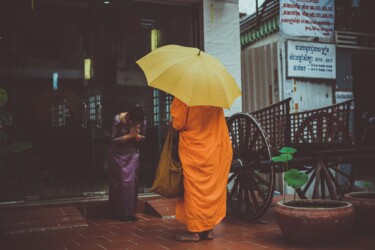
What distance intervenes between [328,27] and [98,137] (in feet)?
16.3

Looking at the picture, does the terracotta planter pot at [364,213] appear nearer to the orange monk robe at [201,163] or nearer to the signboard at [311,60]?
the orange monk robe at [201,163]

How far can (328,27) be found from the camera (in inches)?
333

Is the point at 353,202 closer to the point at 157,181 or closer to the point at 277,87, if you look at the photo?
the point at 157,181

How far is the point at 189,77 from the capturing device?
14.7ft

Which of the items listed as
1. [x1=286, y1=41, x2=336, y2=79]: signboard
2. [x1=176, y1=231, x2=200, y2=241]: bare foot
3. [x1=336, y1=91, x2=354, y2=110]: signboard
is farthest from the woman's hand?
[x1=336, y1=91, x2=354, y2=110]: signboard

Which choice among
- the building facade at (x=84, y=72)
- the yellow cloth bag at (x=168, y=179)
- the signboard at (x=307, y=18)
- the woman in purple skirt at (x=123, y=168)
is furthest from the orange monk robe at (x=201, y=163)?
the signboard at (x=307, y=18)

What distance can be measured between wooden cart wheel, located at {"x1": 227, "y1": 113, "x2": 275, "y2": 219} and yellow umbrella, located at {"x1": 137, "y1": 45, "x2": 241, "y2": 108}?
3.54ft

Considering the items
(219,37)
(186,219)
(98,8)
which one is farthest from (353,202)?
(98,8)

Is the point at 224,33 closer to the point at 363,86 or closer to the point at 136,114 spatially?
the point at 136,114

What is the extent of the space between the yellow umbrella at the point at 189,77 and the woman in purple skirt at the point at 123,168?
155cm

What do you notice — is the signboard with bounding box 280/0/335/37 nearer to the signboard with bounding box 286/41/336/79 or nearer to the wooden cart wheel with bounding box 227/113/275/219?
the signboard with bounding box 286/41/336/79

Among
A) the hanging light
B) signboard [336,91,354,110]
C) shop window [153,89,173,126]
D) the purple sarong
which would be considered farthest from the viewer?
the hanging light

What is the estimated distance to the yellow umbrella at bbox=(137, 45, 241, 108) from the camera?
441cm

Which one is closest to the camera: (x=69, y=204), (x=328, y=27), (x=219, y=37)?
(x=69, y=204)
